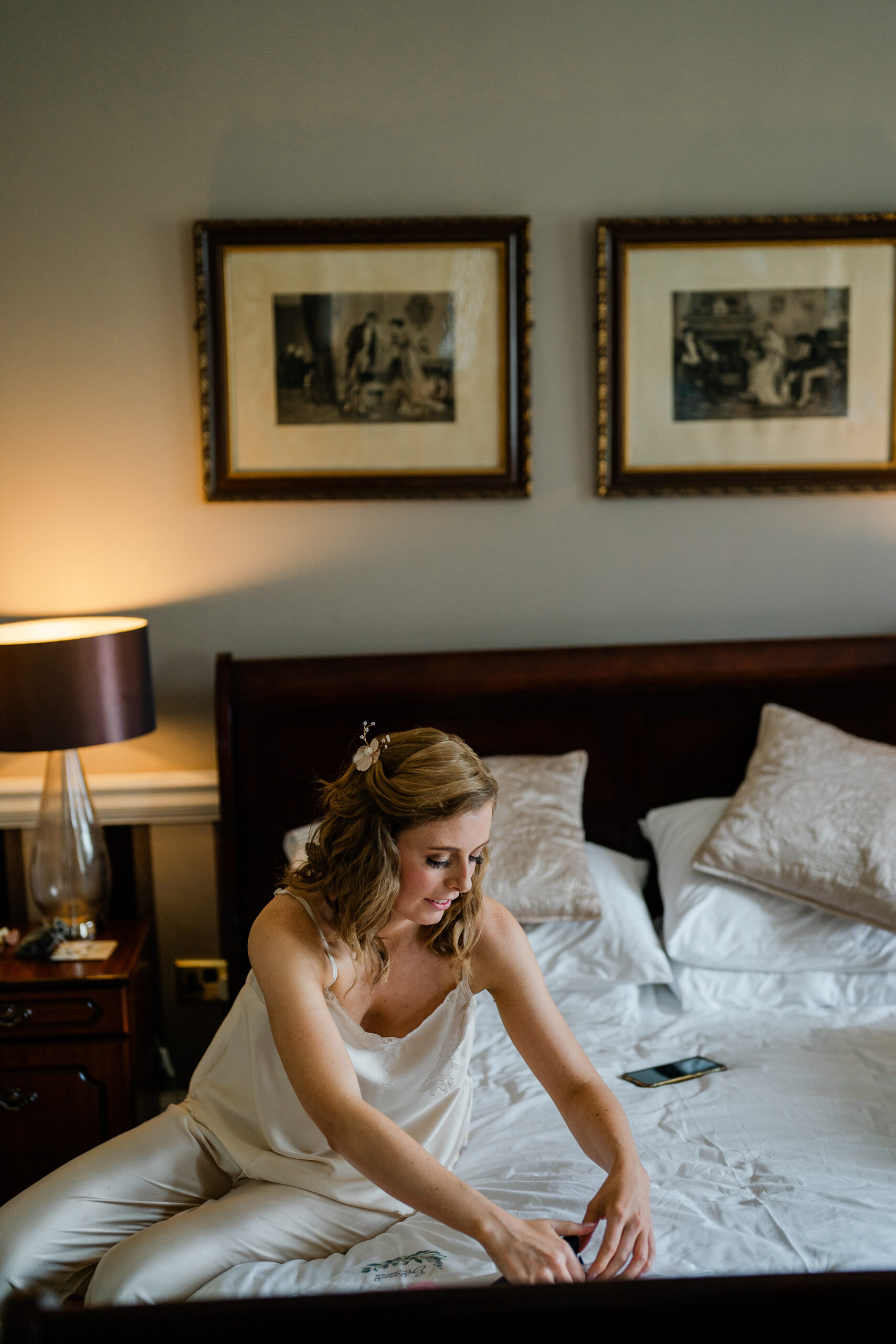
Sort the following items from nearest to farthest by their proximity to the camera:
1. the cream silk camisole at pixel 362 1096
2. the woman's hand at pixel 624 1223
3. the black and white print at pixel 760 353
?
the woman's hand at pixel 624 1223 < the cream silk camisole at pixel 362 1096 < the black and white print at pixel 760 353

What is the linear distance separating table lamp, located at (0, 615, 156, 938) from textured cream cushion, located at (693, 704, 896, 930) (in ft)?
4.53

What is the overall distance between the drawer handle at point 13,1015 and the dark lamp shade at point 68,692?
56 centimetres

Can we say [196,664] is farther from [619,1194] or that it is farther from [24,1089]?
[619,1194]

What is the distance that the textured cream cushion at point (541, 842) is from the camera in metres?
2.23

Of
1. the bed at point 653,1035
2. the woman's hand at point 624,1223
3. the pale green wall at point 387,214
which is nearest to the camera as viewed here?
the bed at point 653,1035

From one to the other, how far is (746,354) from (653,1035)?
5.80 feet

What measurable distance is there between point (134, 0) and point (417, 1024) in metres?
2.57

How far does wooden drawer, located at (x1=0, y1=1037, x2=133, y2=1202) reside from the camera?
2.21 meters

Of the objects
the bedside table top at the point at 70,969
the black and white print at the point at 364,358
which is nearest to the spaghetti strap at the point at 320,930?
the bedside table top at the point at 70,969

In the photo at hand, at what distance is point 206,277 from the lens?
265cm

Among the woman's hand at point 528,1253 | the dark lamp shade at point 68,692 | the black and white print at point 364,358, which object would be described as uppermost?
the black and white print at point 364,358

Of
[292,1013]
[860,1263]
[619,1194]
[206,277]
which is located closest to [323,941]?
[292,1013]

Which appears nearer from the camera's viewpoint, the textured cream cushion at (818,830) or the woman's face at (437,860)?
the woman's face at (437,860)

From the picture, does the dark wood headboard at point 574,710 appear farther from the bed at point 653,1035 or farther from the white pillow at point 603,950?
the white pillow at point 603,950
